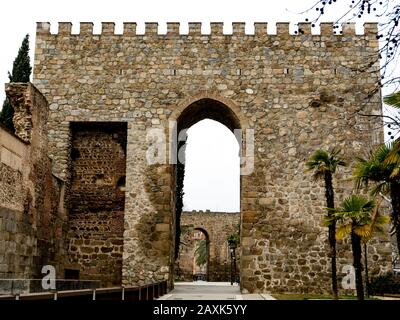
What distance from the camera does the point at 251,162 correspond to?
56.3ft

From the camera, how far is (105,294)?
8.98m

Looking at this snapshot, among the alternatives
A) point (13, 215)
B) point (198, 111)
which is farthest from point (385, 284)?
point (13, 215)

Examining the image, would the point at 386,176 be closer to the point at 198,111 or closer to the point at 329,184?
the point at 329,184

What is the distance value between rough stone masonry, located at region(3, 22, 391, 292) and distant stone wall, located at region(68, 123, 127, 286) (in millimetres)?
35

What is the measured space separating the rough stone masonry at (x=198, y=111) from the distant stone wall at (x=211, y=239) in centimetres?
1959

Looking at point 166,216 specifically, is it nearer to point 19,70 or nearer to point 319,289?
point 319,289

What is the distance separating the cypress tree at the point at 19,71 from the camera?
1823 cm

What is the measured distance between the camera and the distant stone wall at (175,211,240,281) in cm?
3662

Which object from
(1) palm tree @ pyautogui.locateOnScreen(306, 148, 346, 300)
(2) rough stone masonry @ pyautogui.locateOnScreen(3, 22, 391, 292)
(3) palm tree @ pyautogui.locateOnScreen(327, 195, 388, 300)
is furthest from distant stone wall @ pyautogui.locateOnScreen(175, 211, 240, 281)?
(3) palm tree @ pyautogui.locateOnScreen(327, 195, 388, 300)

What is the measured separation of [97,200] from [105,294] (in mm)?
9483

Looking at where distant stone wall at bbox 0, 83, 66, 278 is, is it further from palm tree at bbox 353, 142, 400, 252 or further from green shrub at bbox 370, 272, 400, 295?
green shrub at bbox 370, 272, 400, 295

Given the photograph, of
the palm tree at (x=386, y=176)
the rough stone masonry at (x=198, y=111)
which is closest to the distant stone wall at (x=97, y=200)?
the rough stone masonry at (x=198, y=111)

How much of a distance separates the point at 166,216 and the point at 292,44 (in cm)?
721
